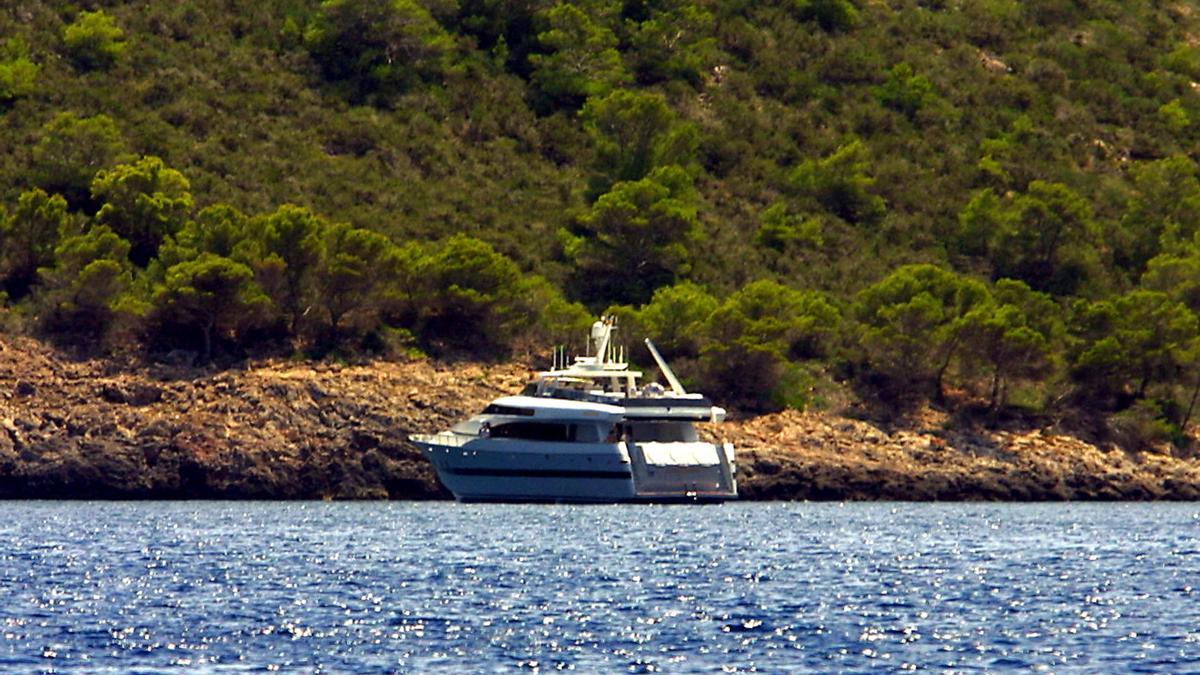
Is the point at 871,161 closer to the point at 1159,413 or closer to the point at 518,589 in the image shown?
the point at 1159,413

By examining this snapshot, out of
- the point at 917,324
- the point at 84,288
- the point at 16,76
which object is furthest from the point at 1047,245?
the point at 16,76

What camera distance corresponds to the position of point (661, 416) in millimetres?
76188

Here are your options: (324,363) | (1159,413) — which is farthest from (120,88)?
(1159,413)

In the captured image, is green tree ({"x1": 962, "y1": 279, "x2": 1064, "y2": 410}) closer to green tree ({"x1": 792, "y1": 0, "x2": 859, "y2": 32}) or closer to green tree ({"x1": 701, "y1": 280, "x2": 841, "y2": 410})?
green tree ({"x1": 701, "y1": 280, "x2": 841, "y2": 410})

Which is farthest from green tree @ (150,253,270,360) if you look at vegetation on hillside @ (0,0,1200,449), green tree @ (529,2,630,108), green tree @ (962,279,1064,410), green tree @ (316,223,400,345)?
green tree @ (529,2,630,108)

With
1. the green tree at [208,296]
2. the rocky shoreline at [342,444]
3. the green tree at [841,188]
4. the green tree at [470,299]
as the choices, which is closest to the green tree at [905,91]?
the green tree at [841,188]

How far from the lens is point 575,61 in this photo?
11744 centimetres

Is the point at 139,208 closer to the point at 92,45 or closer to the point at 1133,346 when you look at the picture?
the point at 92,45

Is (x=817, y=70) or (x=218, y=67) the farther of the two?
(x=817, y=70)

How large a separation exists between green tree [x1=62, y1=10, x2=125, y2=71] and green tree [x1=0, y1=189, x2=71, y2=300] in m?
21.7

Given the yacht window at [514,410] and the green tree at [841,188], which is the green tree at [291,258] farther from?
the green tree at [841,188]

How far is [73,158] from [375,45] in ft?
83.9

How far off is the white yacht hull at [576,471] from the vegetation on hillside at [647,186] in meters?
8.76

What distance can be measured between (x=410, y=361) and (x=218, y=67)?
32.7 metres
